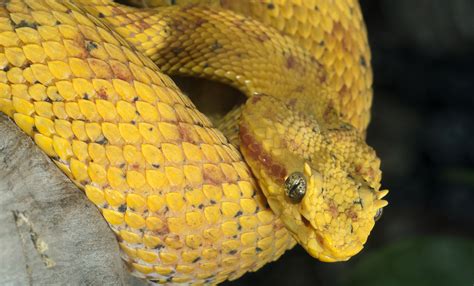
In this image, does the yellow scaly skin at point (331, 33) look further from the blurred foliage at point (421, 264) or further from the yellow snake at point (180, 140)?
the blurred foliage at point (421, 264)

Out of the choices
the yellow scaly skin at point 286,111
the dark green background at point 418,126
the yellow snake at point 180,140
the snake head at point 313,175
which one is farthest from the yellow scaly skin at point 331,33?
the dark green background at point 418,126

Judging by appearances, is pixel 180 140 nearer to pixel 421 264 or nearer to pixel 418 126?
pixel 421 264

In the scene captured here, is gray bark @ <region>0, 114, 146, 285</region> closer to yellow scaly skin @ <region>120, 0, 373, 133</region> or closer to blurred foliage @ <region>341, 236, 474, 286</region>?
yellow scaly skin @ <region>120, 0, 373, 133</region>

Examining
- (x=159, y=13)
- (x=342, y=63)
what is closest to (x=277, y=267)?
(x=342, y=63)

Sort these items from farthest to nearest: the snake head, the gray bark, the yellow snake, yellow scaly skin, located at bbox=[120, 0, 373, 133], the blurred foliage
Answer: the blurred foliage, yellow scaly skin, located at bbox=[120, 0, 373, 133], the snake head, the yellow snake, the gray bark

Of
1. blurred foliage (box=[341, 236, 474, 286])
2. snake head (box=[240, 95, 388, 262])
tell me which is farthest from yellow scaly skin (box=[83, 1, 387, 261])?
blurred foliage (box=[341, 236, 474, 286])
